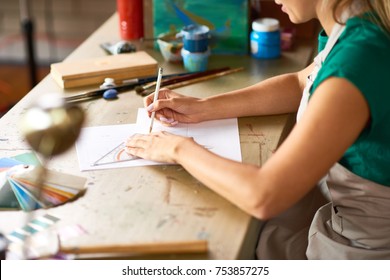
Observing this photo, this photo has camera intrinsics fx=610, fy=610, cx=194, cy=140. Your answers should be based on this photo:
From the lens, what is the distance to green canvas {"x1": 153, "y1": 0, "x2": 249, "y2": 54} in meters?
1.83

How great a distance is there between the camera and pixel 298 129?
104 centimetres

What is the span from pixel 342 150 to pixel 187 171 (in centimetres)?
31

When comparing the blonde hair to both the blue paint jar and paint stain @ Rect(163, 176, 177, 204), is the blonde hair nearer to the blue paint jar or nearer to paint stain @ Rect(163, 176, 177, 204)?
paint stain @ Rect(163, 176, 177, 204)

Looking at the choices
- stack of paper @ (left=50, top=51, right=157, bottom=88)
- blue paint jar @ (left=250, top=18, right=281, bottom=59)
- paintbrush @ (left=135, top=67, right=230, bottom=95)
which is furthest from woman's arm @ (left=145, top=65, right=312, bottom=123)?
blue paint jar @ (left=250, top=18, right=281, bottom=59)

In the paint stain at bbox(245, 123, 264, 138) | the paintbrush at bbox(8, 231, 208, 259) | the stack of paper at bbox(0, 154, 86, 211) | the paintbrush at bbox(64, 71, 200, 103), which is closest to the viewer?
the paintbrush at bbox(8, 231, 208, 259)

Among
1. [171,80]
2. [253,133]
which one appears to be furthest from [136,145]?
[171,80]

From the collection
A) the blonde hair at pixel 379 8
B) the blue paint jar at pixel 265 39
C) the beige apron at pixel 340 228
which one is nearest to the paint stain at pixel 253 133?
the beige apron at pixel 340 228

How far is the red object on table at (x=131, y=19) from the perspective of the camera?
1918 millimetres

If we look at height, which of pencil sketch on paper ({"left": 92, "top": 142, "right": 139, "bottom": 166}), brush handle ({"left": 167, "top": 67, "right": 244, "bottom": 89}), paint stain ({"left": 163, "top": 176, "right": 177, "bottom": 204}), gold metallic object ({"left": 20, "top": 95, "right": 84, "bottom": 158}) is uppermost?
gold metallic object ({"left": 20, "top": 95, "right": 84, "bottom": 158})

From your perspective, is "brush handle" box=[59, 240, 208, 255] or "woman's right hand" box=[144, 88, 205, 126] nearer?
"brush handle" box=[59, 240, 208, 255]

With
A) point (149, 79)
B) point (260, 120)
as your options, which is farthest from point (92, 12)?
point (260, 120)

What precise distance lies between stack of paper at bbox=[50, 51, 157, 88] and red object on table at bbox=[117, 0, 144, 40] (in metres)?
0.25

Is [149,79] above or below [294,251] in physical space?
above
